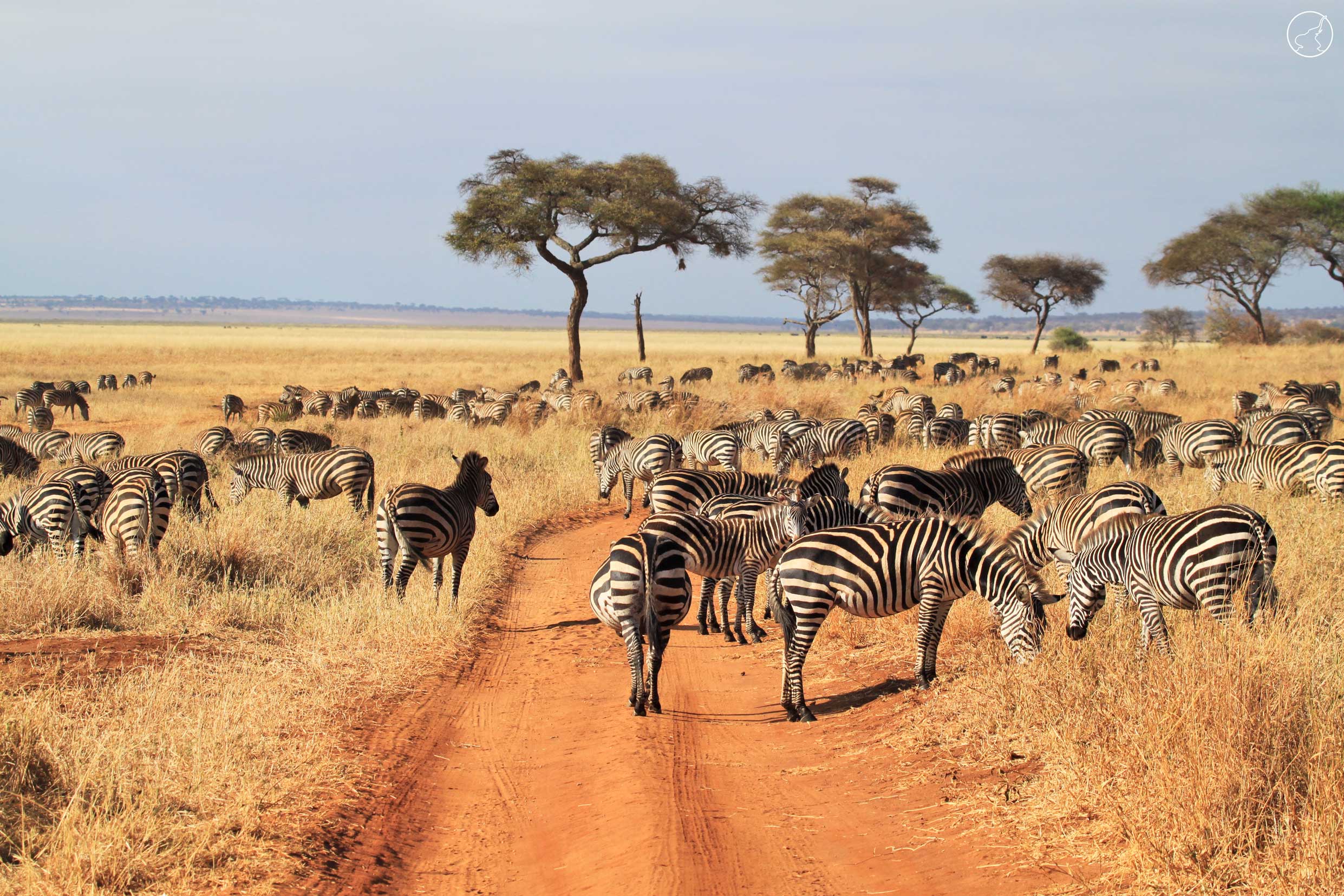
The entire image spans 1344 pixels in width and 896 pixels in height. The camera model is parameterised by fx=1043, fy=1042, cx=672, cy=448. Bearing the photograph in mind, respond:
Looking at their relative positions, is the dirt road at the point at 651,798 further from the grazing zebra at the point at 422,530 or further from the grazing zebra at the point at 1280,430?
the grazing zebra at the point at 1280,430

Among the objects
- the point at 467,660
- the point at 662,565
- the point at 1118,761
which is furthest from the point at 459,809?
the point at 1118,761

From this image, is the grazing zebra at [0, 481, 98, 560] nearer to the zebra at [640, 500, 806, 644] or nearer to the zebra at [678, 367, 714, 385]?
the zebra at [640, 500, 806, 644]

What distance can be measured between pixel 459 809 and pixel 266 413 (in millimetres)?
21512

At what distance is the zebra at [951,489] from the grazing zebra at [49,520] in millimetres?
7548

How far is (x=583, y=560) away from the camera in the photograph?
1184cm

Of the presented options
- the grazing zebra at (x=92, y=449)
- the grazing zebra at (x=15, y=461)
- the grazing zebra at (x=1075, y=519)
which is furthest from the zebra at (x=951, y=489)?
the grazing zebra at (x=15, y=461)

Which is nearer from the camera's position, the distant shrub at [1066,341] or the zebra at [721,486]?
the zebra at [721,486]

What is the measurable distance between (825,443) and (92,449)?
469 inches

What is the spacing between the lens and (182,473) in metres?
12.1

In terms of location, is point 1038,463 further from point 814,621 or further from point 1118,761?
point 1118,761

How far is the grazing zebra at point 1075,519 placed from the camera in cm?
760

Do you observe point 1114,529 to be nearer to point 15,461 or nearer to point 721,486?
point 721,486

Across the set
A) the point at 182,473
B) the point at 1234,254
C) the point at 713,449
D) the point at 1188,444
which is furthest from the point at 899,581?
the point at 1234,254

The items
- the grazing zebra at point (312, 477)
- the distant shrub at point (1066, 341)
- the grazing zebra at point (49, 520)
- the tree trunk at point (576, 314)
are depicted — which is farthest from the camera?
the distant shrub at point (1066, 341)
